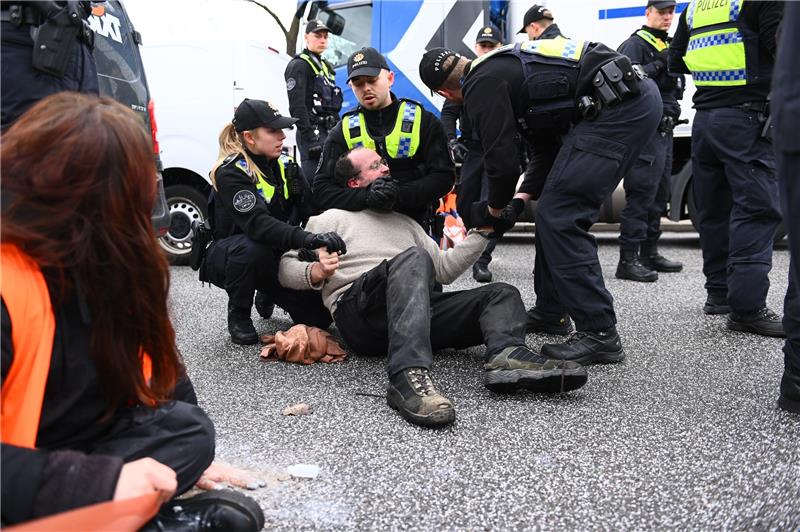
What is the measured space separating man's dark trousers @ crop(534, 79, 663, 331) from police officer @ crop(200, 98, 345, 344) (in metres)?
1.22

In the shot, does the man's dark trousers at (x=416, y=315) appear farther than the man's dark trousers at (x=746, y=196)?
No

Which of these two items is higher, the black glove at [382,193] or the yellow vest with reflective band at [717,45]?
the yellow vest with reflective band at [717,45]

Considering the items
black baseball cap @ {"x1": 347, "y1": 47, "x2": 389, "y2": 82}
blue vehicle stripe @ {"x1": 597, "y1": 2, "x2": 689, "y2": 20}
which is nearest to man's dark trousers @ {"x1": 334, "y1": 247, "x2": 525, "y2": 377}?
black baseball cap @ {"x1": 347, "y1": 47, "x2": 389, "y2": 82}

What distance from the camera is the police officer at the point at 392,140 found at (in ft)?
11.6

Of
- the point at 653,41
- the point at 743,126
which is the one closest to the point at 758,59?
the point at 743,126

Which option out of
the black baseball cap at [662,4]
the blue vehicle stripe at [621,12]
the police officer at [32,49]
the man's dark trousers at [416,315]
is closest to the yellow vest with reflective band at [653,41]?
the black baseball cap at [662,4]

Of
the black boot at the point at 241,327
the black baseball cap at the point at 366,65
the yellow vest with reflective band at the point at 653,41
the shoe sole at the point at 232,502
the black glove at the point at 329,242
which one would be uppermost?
the yellow vest with reflective band at the point at 653,41

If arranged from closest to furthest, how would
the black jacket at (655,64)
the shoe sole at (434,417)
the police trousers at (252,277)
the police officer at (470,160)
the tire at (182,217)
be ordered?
the shoe sole at (434,417), the police trousers at (252,277), the police officer at (470,160), the black jacket at (655,64), the tire at (182,217)

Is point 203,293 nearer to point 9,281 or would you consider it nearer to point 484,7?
point 9,281

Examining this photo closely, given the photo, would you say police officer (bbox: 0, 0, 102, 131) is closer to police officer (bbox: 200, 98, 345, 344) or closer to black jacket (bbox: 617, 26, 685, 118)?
police officer (bbox: 200, 98, 345, 344)

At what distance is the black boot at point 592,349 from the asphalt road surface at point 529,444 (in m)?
0.06

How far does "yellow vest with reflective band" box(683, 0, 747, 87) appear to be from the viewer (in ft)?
12.0

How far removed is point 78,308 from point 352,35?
25.6ft

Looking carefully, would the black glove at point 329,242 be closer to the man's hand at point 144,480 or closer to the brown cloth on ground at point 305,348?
the brown cloth on ground at point 305,348
